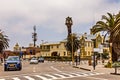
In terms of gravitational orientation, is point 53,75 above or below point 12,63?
below

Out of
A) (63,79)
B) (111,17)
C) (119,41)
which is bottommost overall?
(63,79)

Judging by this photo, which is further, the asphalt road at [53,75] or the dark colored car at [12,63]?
the dark colored car at [12,63]

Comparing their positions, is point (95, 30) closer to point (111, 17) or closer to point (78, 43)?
point (111, 17)

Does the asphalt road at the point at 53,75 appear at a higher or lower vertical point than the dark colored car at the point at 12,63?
lower

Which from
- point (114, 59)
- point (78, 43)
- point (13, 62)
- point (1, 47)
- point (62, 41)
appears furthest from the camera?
point (62, 41)

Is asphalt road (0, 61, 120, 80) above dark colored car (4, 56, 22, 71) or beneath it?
beneath

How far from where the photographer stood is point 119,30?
135 ft

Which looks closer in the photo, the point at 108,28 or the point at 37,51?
the point at 108,28

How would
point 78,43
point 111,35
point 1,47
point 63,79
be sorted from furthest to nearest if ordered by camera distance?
1. point 78,43
2. point 1,47
3. point 111,35
4. point 63,79

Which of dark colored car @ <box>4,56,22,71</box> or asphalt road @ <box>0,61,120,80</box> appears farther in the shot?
dark colored car @ <box>4,56,22,71</box>

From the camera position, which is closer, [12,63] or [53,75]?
[53,75]

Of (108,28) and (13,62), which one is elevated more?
(108,28)

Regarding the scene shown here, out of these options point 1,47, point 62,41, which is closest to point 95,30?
point 1,47

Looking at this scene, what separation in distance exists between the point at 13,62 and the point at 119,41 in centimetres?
1802
